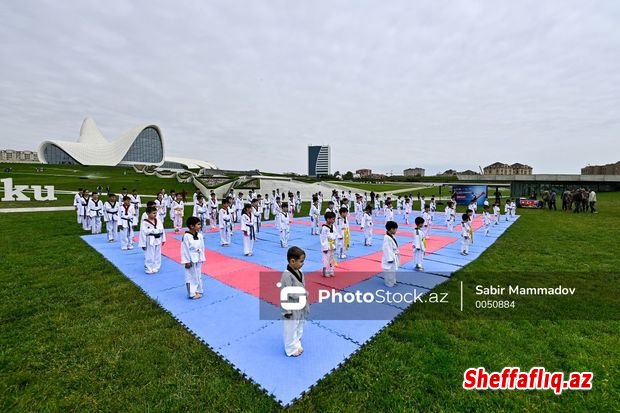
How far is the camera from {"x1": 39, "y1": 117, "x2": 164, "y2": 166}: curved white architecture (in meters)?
84.5

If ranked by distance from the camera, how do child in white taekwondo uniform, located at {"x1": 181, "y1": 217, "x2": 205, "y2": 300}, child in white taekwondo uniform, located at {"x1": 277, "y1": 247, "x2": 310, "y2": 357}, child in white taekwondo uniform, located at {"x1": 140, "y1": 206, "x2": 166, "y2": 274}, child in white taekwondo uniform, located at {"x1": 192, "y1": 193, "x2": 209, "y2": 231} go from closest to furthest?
child in white taekwondo uniform, located at {"x1": 277, "y1": 247, "x2": 310, "y2": 357}, child in white taekwondo uniform, located at {"x1": 181, "y1": 217, "x2": 205, "y2": 300}, child in white taekwondo uniform, located at {"x1": 140, "y1": 206, "x2": 166, "y2": 274}, child in white taekwondo uniform, located at {"x1": 192, "y1": 193, "x2": 209, "y2": 231}

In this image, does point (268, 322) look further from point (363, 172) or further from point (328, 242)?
point (363, 172)

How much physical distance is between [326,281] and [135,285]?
4.34 metres

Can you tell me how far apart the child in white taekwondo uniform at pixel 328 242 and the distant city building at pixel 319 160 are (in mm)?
161522

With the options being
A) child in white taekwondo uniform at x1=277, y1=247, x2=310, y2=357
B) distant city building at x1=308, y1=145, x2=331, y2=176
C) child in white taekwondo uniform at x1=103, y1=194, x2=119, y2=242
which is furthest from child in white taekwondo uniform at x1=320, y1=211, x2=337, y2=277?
distant city building at x1=308, y1=145, x2=331, y2=176

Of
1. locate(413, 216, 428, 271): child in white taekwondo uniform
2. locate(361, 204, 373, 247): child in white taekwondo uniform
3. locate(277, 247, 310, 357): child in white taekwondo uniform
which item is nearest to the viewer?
locate(277, 247, 310, 357): child in white taekwondo uniform

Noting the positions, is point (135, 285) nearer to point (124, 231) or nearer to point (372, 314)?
point (124, 231)

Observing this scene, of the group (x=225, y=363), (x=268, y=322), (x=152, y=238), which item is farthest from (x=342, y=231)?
(x=225, y=363)

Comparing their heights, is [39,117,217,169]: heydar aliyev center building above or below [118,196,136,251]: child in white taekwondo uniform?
above

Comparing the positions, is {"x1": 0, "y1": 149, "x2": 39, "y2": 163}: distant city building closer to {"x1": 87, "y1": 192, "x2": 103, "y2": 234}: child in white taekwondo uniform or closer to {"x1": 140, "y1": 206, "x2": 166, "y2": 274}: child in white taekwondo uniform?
{"x1": 87, "y1": 192, "x2": 103, "y2": 234}: child in white taekwondo uniform

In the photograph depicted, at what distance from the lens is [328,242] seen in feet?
23.5

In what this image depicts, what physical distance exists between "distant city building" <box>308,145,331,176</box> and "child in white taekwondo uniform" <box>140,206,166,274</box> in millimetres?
161426

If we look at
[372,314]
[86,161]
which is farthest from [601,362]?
[86,161]

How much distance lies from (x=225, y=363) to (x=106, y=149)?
342ft
